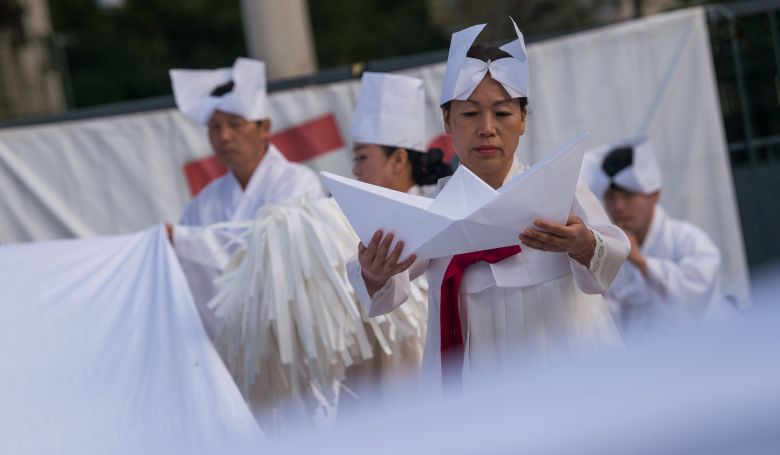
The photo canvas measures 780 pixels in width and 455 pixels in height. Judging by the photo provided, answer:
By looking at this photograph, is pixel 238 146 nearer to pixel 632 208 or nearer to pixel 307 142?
pixel 307 142

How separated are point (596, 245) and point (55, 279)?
2133 millimetres

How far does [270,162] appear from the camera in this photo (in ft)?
16.9

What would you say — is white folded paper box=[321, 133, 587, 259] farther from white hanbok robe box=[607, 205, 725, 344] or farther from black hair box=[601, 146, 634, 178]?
black hair box=[601, 146, 634, 178]

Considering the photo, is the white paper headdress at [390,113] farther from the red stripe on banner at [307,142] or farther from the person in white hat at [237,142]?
the red stripe on banner at [307,142]

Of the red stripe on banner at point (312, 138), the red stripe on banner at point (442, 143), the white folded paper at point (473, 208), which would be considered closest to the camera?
the white folded paper at point (473, 208)

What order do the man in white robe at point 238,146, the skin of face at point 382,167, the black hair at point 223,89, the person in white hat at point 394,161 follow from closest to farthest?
the person in white hat at point 394,161 < the skin of face at point 382,167 < the man in white robe at point 238,146 < the black hair at point 223,89

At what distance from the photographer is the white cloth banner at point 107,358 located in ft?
11.6

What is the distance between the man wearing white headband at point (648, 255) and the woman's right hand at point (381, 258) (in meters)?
2.68

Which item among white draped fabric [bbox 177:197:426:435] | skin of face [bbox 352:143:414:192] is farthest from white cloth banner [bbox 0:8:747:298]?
white draped fabric [bbox 177:197:426:435]

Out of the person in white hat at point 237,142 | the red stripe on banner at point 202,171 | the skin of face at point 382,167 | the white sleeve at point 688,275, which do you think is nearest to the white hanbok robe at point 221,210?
the person in white hat at point 237,142

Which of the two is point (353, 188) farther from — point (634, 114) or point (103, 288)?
point (634, 114)

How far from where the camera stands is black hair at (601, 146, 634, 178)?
18.5ft

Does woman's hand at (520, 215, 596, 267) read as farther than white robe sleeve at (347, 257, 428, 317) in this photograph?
No

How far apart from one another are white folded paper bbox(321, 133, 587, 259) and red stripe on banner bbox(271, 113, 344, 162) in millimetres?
3732
